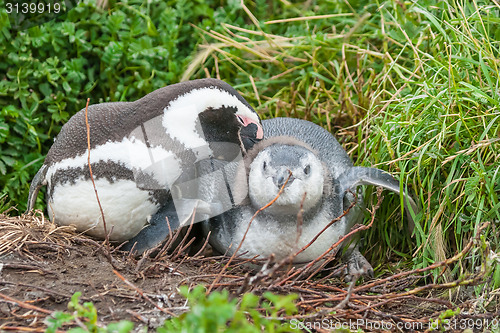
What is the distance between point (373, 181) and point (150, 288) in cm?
118

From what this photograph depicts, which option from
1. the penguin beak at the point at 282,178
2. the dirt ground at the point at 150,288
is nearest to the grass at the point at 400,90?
the dirt ground at the point at 150,288

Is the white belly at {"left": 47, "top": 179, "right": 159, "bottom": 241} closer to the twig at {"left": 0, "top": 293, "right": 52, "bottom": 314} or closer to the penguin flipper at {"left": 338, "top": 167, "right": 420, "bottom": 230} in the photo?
the twig at {"left": 0, "top": 293, "right": 52, "bottom": 314}

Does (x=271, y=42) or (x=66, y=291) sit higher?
(x=271, y=42)

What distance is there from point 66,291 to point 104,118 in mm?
910

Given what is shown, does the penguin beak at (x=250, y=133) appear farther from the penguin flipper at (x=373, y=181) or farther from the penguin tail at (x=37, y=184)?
the penguin tail at (x=37, y=184)

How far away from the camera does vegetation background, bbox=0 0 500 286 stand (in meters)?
2.96

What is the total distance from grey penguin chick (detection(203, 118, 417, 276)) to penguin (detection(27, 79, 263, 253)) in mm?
188

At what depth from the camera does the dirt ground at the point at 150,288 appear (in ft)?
7.45

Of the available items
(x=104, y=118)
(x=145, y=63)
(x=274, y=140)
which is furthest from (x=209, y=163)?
(x=145, y=63)

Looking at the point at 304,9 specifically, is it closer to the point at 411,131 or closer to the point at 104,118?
the point at 411,131

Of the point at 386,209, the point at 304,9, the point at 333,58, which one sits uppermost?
the point at 304,9

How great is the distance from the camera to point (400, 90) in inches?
136

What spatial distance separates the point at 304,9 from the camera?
14.8 feet

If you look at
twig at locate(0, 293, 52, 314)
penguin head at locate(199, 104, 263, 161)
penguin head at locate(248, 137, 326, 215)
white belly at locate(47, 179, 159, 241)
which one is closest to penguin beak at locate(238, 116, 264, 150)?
penguin head at locate(199, 104, 263, 161)
